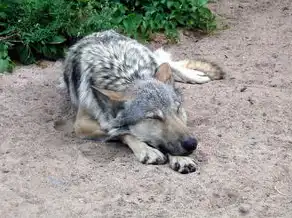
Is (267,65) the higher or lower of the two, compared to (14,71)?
higher

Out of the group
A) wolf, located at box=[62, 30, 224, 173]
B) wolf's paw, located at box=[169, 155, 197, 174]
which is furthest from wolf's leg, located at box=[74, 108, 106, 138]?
wolf's paw, located at box=[169, 155, 197, 174]

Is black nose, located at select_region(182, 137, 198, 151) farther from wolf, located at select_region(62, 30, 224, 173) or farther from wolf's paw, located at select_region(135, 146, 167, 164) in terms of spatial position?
wolf's paw, located at select_region(135, 146, 167, 164)

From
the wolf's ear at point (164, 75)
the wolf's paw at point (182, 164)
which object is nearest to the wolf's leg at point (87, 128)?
the wolf's ear at point (164, 75)

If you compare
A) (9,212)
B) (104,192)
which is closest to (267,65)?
(104,192)

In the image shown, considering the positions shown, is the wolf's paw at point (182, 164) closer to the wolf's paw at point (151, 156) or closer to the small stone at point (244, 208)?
the wolf's paw at point (151, 156)

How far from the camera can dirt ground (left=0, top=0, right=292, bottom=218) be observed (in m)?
4.25

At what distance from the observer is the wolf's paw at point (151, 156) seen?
4852mm

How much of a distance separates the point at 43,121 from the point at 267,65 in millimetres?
2701

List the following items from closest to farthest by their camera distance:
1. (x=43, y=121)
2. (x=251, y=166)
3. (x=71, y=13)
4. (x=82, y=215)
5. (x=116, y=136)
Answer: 1. (x=82, y=215)
2. (x=251, y=166)
3. (x=116, y=136)
4. (x=43, y=121)
5. (x=71, y=13)

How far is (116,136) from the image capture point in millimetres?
5250

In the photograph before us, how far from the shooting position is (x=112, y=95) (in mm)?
5211

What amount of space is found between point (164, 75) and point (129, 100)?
1.62 ft

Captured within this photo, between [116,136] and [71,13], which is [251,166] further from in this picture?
[71,13]

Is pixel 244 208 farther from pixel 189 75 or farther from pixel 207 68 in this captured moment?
pixel 207 68
